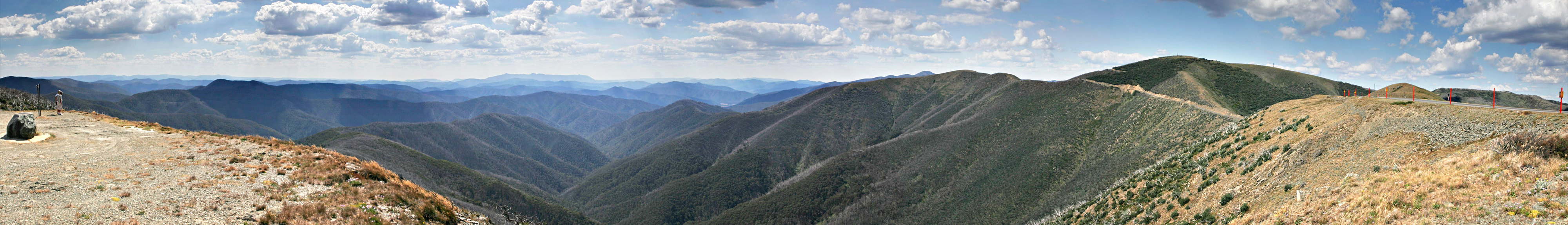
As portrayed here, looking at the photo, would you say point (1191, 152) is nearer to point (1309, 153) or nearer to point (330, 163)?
point (1309, 153)

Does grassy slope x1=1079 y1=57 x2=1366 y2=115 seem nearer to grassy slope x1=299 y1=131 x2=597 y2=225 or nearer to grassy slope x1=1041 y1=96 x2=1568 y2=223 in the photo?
grassy slope x1=1041 y1=96 x2=1568 y2=223

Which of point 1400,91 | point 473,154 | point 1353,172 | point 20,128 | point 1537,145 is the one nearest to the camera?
point 1537,145

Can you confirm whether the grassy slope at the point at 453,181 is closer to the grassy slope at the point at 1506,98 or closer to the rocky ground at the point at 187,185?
the rocky ground at the point at 187,185

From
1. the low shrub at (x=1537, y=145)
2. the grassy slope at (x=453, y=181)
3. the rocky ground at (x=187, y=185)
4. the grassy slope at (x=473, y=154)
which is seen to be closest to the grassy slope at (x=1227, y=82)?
the low shrub at (x=1537, y=145)

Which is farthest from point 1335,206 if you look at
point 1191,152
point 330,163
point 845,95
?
A: point 845,95

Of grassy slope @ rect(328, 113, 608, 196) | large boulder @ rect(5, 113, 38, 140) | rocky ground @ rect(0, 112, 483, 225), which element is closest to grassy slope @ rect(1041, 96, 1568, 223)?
rocky ground @ rect(0, 112, 483, 225)

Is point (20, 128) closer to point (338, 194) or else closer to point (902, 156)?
point (338, 194)

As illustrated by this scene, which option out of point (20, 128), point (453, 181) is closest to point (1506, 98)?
point (20, 128)
